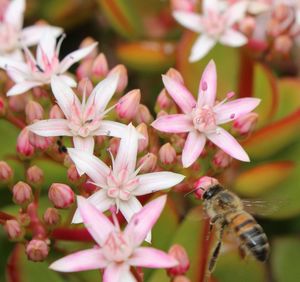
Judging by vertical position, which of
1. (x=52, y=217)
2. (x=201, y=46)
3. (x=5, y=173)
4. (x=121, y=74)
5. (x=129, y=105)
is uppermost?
(x=201, y=46)

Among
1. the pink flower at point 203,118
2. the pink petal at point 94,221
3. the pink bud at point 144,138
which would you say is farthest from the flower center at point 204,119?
the pink petal at point 94,221

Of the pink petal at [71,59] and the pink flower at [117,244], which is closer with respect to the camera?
the pink flower at [117,244]

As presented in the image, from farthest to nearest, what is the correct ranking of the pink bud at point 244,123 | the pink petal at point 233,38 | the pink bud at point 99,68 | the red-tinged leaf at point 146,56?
the red-tinged leaf at point 146,56 → the pink petal at point 233,38 → the pink bud at point 99,68 → the pink bud at point 244,123

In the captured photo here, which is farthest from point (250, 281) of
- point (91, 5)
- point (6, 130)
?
point (91, 5)

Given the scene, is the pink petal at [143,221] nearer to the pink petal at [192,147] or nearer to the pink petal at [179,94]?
the pink petal at [192,147]

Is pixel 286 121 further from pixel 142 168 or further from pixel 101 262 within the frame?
pixel 101 262

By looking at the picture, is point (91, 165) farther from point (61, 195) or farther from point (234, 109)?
point (234, 109)

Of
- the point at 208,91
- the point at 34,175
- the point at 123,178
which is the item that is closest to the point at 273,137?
the point at 208,91
